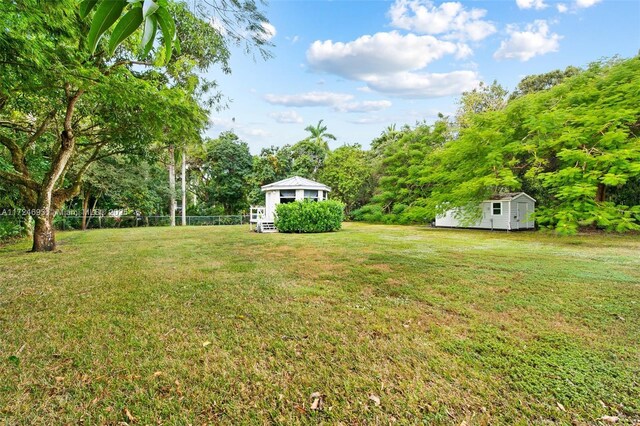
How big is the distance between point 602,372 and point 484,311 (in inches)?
46.6

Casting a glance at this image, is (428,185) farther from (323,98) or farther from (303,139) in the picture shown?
(303,139)

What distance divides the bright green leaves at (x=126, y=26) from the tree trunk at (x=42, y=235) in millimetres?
9422

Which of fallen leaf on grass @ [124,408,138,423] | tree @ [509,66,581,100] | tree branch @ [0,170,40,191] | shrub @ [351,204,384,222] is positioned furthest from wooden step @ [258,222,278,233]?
tree @ [509,66,581,100]

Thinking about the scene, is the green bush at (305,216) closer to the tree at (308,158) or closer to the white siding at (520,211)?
the white siding at (520,211)

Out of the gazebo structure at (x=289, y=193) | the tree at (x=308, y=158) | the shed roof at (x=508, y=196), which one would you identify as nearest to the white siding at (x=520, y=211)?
the shed roof at (x=508, y=196)

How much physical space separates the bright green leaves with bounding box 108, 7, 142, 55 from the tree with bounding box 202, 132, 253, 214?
75.9 ft

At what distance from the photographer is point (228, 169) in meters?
23.2

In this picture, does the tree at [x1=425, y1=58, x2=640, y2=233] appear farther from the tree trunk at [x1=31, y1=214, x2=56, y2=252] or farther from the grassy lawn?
the tree trunk at [x1=31, y1=214, x2=56, y2=252]

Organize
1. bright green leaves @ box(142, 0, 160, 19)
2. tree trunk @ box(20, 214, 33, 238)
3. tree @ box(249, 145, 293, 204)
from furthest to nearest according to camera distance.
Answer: tree @ box(249, 145, 293, 204), tree trunk @ box(20, 214, 33, 238), bright green leaves @ box(142, 0, 160, 19)

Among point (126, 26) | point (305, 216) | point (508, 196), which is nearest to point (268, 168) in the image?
point (305, 216)

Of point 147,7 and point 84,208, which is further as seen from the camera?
point 84,208

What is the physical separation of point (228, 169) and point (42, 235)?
16.4 metres

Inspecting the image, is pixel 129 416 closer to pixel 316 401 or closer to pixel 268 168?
pixel 316 401

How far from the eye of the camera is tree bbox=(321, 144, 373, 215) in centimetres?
2266
